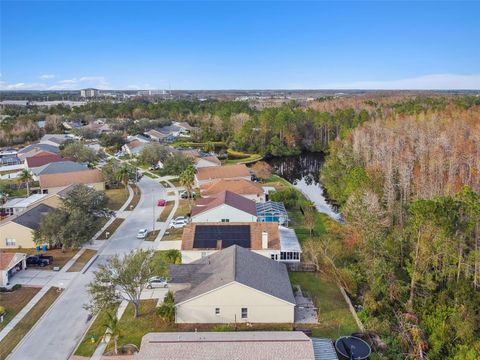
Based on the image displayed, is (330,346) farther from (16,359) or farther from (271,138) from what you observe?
(271,138)

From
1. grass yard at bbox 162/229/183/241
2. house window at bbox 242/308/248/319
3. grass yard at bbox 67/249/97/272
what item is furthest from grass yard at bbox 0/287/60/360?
house window at bbox 242/308/248/319

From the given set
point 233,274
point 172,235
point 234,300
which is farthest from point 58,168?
point 234,300

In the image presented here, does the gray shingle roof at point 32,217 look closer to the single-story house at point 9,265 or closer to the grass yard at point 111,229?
the single-story house at point 9,265

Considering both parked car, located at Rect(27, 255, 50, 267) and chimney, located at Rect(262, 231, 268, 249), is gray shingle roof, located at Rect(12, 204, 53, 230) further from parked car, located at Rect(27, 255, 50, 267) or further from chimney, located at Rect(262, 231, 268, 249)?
chimney, located at Rect(262, 231, 268, 249)

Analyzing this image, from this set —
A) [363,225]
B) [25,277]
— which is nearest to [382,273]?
[363,225]

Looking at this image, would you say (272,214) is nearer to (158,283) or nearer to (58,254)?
(158,283)
